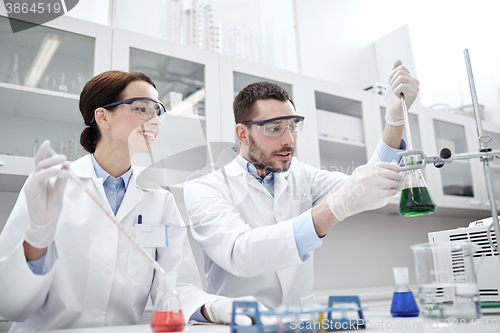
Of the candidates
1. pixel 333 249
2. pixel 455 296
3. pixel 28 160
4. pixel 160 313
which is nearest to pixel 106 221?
pixel 160 313

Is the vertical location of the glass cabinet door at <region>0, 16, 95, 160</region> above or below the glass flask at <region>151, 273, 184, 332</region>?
above

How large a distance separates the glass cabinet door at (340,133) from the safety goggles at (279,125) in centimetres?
124

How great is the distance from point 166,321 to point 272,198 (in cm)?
82

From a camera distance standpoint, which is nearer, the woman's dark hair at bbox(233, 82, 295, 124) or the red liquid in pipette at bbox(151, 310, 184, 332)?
the red liquid in pipette at bbox(151, 310, 184, 332)

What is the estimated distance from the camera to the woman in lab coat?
0.98 m

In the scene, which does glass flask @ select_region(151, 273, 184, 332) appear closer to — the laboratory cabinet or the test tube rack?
the test tube rack

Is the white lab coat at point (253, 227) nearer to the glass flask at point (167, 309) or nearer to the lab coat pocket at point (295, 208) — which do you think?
the lab coat pocket at point (295, 208)

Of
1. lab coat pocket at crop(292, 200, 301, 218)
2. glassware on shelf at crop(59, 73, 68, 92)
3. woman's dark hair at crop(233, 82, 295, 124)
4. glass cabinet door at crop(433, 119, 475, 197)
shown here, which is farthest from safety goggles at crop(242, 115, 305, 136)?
glass cabinet door at crop(433, 119, 475, 197)

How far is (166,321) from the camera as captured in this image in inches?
30.5

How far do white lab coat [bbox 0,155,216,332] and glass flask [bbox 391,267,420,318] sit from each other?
0.48 meters

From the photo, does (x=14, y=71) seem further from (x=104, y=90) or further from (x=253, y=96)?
(x=253, y=96)

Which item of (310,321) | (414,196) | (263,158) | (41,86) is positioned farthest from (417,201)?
(41,86)

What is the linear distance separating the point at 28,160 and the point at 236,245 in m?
1.16

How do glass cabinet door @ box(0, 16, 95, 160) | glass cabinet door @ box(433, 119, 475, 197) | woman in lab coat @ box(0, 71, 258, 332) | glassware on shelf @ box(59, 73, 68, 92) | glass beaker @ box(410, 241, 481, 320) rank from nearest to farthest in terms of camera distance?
glass beaker @ box(410, 241, 481, 320) < woman in lab coat @ box(0, 71, 258, 332) < glass cabinet door @ box(0, 16, 95, 160) < glassware on shelf @ box(59, 73, 68, 92) < glass cabinet door @ box(433, 119, 475, 197)
